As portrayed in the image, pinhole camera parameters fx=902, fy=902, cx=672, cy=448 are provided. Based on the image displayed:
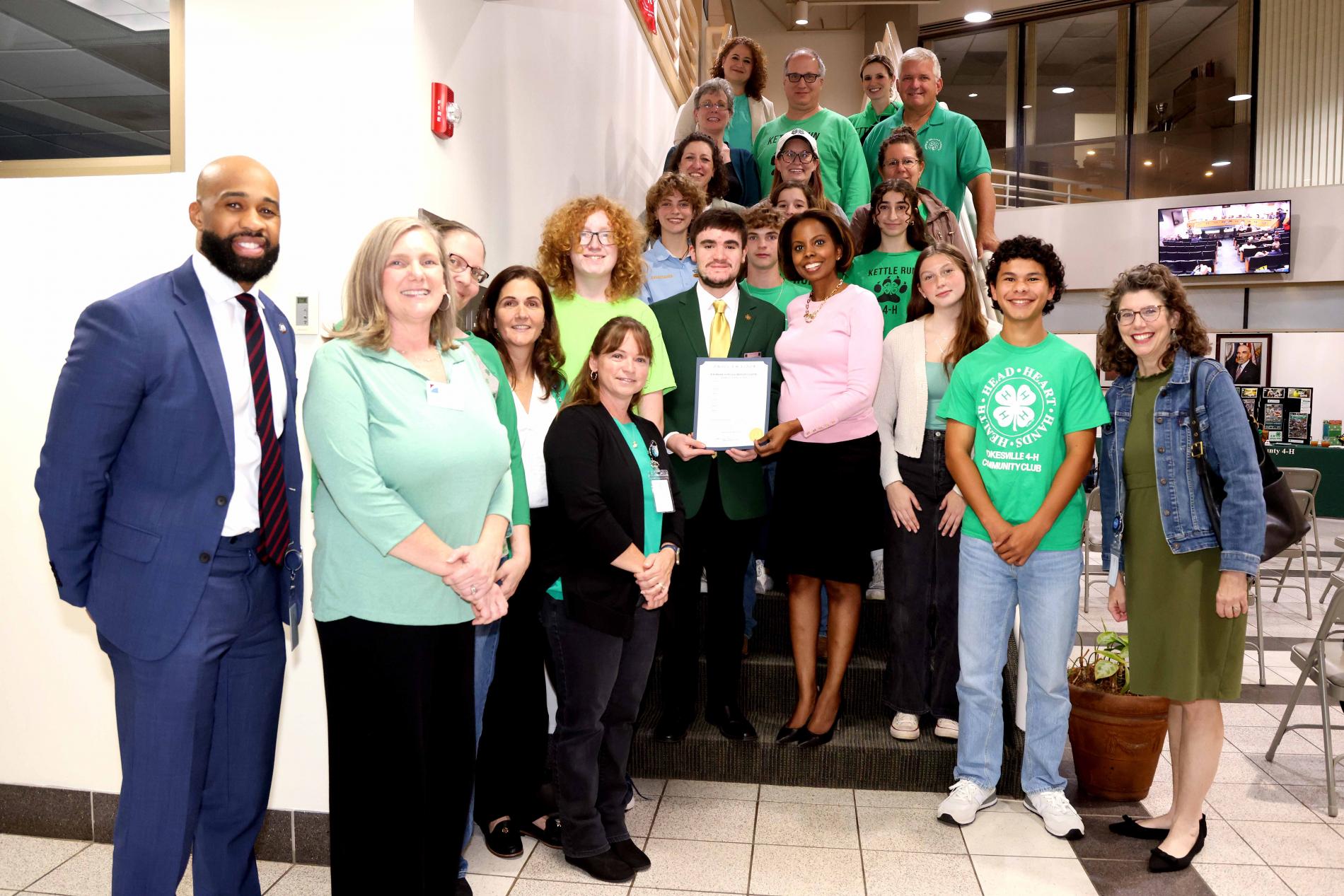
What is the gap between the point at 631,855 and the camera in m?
2.76

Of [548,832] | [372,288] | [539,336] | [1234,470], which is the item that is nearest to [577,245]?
[539,336]

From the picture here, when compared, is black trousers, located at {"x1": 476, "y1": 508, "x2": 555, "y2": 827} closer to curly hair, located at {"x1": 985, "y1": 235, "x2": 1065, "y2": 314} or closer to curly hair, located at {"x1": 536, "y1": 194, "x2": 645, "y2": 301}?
curly hair, located at {"x1": 536, "y1": 194, "x2": 645, "y2": 301}

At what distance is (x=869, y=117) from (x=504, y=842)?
14.8ft

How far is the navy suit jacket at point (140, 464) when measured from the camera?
6.11ft

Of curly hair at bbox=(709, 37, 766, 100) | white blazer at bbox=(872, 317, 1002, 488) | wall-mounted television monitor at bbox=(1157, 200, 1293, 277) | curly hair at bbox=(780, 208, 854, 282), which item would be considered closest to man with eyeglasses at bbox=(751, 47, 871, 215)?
curly hair at bbox=(709, 37, 766, 100)

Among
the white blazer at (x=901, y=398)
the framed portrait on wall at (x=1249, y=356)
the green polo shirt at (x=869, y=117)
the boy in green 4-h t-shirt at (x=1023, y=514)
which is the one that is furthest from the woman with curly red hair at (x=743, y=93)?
the framed portrait on wall at (x=1249, y=356)

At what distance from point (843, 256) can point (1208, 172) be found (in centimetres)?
1176

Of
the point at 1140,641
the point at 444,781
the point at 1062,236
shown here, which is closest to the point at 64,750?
the point at 444,781

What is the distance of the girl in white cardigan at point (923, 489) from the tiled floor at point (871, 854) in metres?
0.44

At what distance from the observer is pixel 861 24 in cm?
1345

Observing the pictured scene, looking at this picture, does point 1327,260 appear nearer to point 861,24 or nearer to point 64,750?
point 861,24

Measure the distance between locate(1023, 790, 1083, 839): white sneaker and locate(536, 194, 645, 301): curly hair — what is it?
2.19 metres

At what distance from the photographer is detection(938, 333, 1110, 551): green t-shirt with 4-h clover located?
113 inches

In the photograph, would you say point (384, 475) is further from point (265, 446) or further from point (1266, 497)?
point (1266, 497)
